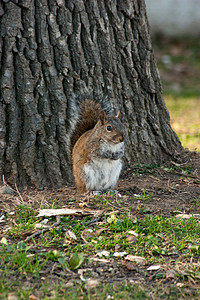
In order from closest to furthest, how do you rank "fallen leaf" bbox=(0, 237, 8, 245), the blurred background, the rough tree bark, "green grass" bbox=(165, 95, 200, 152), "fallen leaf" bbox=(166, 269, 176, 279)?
"fallen leaf" bbox=(166, 269, 176, 279), "fallen leaf" bbox=(0, 237, 8, 245), the rough tree bark, "green grass" bbox=(165, 95, 200, 152), the blurred background

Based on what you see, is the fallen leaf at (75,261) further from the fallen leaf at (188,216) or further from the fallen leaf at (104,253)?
the fallen leaf at (188,216)

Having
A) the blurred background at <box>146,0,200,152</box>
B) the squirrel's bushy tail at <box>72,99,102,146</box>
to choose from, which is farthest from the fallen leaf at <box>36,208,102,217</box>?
the blurred background at <box>146,0,200,152</box>

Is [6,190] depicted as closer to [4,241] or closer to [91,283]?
[4,241]

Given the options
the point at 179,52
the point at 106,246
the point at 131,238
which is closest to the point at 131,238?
the point at 131,238

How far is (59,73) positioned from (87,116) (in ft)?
1.76

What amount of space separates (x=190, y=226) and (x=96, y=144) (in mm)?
1163

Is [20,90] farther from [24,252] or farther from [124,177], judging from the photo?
[24,252]

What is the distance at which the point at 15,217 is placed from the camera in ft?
9.46

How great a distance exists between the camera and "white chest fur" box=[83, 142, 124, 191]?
11.6 ft

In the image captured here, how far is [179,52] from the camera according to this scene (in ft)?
42.4

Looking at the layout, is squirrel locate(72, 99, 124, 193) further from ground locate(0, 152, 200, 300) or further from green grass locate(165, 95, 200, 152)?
green grass locate(165, 95, 200, 152)

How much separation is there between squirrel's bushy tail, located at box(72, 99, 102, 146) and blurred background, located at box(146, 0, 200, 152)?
3.36 meters

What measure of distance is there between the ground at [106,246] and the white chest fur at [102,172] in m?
0.15

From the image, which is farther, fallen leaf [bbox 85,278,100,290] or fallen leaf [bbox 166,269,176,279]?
fallen leaf [bbox 166,269,176,279]
